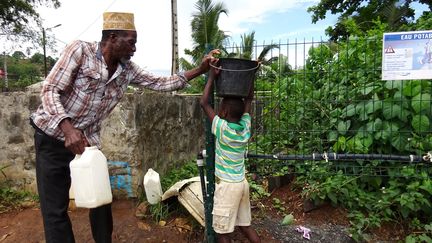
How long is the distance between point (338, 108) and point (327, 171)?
0.62 meters

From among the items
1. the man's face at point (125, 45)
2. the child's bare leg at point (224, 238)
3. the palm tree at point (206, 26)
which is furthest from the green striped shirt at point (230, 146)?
the palm tree at point (206, 26)

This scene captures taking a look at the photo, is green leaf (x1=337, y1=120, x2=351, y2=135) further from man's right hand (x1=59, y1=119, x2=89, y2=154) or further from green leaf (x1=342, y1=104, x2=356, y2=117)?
man's right hand (x1=59, y1=119, x2=89, y2=154)

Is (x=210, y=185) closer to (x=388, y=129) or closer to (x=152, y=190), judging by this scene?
(x=152, y=190)

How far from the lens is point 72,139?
1901 mm

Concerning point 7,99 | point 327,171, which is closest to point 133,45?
point 327,171

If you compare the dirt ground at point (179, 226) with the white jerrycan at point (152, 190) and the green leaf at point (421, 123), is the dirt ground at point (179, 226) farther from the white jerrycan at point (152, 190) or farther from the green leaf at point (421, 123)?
the green leaf at point (421, 123)

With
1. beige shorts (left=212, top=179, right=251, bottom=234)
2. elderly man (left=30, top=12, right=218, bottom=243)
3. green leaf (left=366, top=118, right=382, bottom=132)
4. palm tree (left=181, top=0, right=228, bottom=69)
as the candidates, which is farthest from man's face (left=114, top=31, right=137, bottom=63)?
palm tree (left=181, top=0, right=228, bottom=69)

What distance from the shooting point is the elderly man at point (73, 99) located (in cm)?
208

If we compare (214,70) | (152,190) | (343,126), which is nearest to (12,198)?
(152,190)

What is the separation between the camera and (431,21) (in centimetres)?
343

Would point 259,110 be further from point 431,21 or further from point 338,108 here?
point 431,21

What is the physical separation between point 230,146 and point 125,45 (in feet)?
3.18

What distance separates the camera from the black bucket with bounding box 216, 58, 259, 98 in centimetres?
226

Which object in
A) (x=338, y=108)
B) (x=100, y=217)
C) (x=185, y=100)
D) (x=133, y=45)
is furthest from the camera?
(x=185, y=100)
